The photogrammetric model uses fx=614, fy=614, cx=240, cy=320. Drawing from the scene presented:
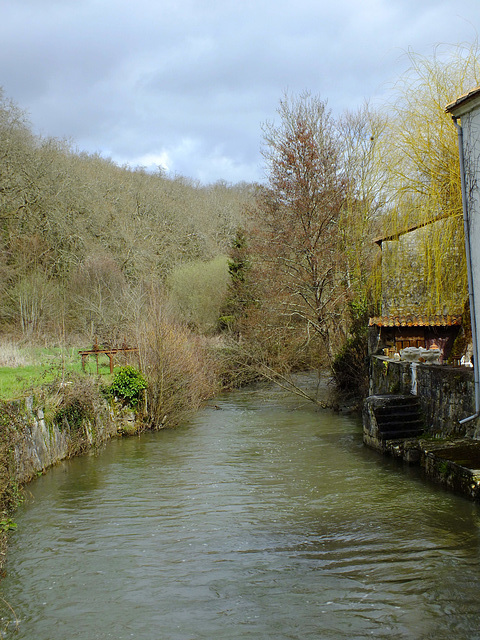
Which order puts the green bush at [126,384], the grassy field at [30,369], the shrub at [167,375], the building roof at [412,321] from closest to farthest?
the grassy field at [30,369] → the building roof at [412,321] → the green bush at [126,384] → the shrub at [167,375]

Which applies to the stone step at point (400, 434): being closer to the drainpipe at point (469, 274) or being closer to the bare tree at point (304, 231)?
the drainpipe at point (469, 274)

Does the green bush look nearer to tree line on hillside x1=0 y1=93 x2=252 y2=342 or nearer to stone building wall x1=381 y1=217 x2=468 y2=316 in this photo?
stone building wall x1=381 y1=217 x2=468 y2=316

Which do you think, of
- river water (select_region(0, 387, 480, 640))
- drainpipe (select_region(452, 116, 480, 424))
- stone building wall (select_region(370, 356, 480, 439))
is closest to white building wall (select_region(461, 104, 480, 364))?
drainpipe (select_region(452, 116, 480, 424))

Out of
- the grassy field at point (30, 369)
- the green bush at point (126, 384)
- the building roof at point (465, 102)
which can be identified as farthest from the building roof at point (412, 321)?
the grassy field at point (30, 369)

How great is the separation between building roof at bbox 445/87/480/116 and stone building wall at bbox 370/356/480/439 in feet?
15.7

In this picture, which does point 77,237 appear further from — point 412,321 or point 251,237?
point 412,321

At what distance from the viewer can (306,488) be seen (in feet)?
37.9

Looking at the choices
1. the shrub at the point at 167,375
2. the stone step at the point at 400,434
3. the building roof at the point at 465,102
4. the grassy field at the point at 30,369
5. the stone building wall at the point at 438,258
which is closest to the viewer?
the building roof at the point at 465,102

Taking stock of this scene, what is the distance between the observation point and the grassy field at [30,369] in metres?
13.4

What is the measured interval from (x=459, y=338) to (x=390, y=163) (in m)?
4.21

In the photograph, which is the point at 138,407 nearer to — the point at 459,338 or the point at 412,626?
the point at 459,338

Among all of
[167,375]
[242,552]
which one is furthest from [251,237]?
[242,552]

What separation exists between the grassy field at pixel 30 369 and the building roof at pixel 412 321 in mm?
8176

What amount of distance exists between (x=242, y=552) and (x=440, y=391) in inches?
256
